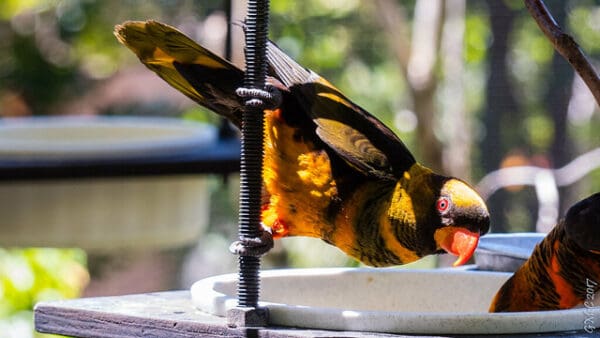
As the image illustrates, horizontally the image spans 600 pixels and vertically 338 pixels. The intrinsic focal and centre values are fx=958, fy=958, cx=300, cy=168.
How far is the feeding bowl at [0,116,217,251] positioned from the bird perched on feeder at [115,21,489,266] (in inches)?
24.1

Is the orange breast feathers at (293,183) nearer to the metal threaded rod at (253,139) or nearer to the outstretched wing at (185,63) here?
the outstretched wing at (185,63)

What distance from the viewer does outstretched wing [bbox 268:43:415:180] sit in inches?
45.0

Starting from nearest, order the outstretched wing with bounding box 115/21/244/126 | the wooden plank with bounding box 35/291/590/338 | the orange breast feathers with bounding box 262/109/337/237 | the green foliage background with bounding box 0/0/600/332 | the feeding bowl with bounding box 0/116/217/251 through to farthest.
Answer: the wooden plank with bounding box 35/291/590/338 → the outstretched wing with bounding box 115/21/244/126 → the orange breast feathers with bounding box 262/109/337/237 → the feeding bowl with bounding box 0/116/217/251 → the green foliage background with bounding box 0/0/600/332

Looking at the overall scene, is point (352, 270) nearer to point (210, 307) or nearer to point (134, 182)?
point (210, 307)

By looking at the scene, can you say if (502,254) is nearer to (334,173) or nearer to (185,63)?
(334,173)

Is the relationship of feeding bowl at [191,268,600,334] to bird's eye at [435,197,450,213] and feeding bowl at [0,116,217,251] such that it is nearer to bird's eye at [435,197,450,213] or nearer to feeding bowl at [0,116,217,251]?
bird's eye at [435,197,450,213]

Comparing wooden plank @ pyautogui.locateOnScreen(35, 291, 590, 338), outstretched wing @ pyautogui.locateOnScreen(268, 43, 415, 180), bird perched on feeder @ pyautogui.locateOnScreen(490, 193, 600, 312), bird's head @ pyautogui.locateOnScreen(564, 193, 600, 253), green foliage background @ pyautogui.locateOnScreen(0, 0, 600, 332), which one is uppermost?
green foliage background @ pyautogui.locateOnScreen(0, 0, 600, 332)

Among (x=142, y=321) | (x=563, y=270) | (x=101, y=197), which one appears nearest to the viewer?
(x=142, y=321)

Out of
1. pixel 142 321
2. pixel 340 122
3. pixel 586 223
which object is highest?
pixel 340 122

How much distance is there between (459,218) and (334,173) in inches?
7.1

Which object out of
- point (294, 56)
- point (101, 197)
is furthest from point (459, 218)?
point (294, 56)

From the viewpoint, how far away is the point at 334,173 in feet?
3.93

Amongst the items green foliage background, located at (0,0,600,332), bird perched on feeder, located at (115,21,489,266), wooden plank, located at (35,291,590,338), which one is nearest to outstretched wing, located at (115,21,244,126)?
bird perched on feeder, located at (115,21,489,266)

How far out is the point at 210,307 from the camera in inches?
36.5
